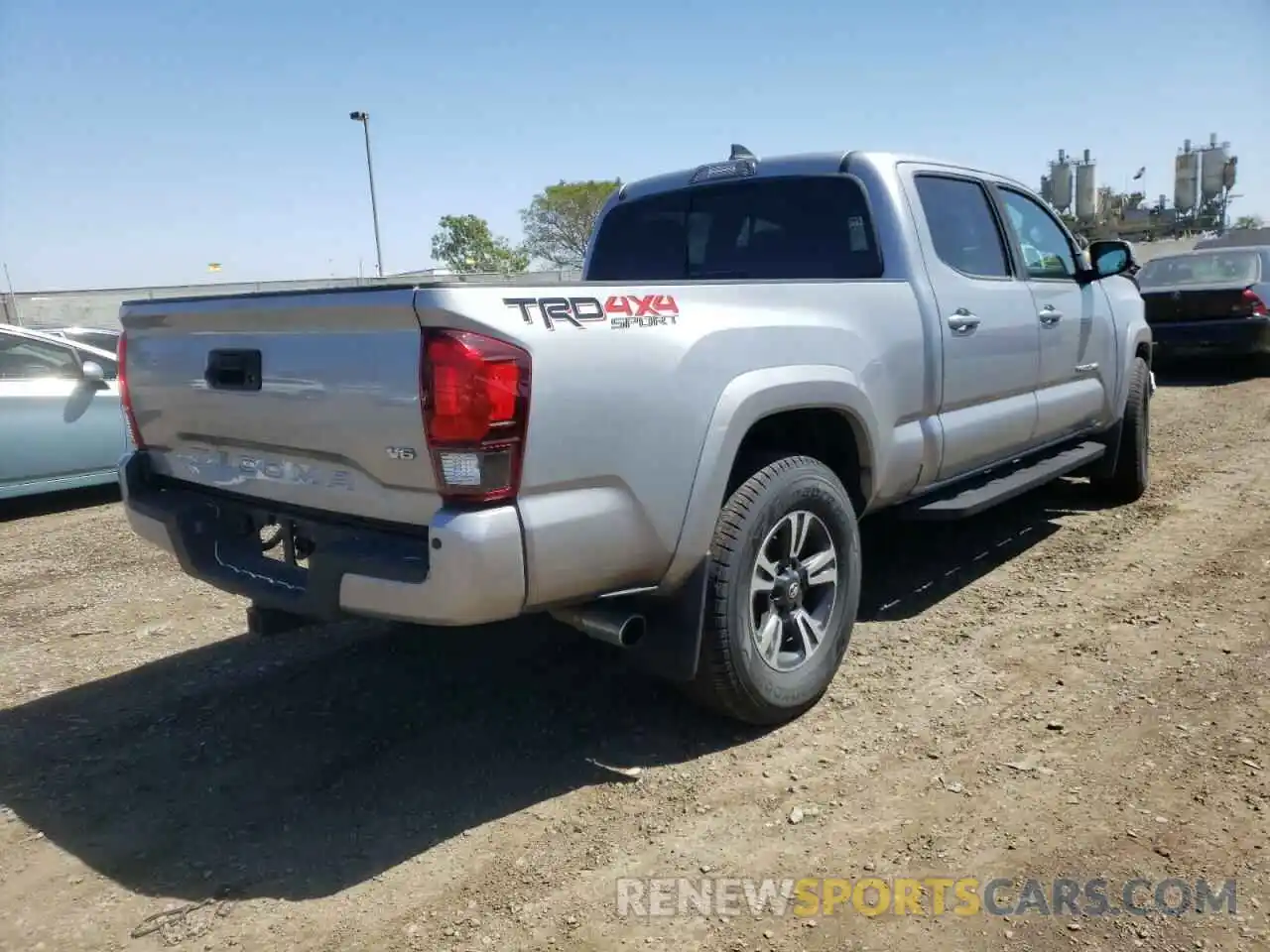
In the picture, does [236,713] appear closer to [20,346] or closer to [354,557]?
[354,557]

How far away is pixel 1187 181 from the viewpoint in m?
53.0

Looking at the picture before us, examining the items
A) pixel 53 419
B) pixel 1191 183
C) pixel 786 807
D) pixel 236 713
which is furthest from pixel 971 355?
pixel 1191 183

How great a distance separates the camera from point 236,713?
3.68 meters

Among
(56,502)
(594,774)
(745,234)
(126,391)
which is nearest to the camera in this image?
(594,774)

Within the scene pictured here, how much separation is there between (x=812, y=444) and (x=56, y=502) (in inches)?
264

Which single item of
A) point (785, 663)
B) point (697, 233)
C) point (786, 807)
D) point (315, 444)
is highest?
point (697, 233)

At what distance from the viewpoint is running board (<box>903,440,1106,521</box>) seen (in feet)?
13.8

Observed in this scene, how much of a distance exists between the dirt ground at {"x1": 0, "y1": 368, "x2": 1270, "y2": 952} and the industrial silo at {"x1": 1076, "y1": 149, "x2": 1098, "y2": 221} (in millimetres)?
50714

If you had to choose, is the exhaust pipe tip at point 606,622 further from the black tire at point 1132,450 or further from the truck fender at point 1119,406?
the black tire at point 1132,450

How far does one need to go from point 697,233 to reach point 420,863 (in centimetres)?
312

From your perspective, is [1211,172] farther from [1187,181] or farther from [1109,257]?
[1109,257]

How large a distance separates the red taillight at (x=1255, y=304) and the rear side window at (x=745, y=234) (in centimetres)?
992

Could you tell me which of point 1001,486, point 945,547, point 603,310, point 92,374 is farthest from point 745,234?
point 92,374

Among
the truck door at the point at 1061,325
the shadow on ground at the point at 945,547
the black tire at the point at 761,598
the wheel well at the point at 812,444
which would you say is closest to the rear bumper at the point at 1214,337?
the shadow on ground at the point at 945,547
